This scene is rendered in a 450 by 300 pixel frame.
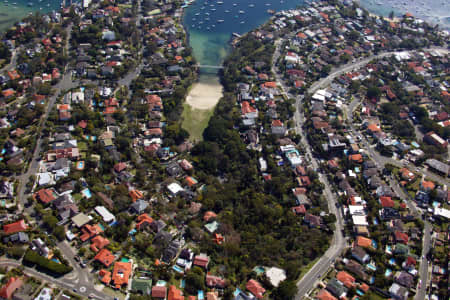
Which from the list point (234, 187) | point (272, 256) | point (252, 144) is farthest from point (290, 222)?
point (252, 144)

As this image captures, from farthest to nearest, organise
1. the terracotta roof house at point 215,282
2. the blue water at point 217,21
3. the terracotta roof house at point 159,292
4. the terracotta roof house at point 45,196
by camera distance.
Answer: the blue water at point 217,21 → the terracotta roof house at point 45,196 → the terracotta roof house at point 215,282 → the terracotta roof house at point 159,292

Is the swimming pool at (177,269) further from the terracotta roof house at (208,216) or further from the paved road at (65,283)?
the terracotta roof house at (208,216)

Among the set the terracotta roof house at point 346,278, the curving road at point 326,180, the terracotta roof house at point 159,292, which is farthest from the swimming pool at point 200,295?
the terracotta roof house at point 346,278

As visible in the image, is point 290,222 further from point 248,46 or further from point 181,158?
point 248,46

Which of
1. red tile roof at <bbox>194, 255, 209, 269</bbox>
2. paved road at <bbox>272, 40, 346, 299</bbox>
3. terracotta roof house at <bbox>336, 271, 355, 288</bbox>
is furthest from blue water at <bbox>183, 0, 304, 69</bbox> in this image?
terracotta roof house at <bbox>336, 271, 355, 288</bbox>

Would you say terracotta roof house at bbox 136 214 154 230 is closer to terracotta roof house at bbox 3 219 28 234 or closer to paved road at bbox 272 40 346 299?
terracotta roof house at bbox 3 219 28 234

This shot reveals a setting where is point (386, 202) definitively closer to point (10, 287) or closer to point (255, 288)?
point (255, 288)
